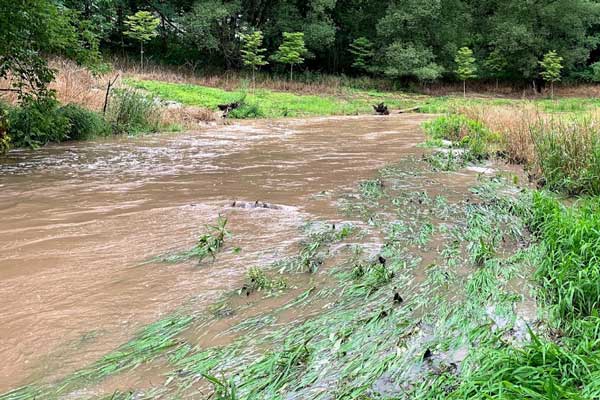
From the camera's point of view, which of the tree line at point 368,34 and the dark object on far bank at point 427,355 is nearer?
the dark object on far bank at point 427,355

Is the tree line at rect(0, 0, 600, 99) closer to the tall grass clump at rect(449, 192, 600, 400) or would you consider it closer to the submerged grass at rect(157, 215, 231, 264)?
the submerged grass at rect(157, 215, 231, 264)

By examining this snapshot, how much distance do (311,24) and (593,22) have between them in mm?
21619

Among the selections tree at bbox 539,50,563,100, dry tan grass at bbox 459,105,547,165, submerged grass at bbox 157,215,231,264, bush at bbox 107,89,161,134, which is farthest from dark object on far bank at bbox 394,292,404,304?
tree at bbox 539,50,563,100

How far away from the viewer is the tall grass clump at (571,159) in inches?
230

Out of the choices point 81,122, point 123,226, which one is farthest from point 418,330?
point 81,122

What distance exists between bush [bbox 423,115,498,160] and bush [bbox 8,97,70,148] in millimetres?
7208

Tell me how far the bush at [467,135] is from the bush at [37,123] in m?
7.21

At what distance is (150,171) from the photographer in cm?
793

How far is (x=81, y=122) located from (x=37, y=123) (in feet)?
9.54

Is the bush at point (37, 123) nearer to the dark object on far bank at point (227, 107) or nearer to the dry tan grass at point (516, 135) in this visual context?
the dark object on far bank at point (227, 107)

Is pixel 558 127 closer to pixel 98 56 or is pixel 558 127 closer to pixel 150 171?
pixel 150 171

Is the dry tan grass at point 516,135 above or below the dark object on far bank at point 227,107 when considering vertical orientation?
below

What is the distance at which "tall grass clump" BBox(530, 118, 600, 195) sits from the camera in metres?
5.84

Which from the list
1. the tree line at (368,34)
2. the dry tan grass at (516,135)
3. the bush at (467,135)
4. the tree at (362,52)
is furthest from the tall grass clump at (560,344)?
the tree at (362,52)
